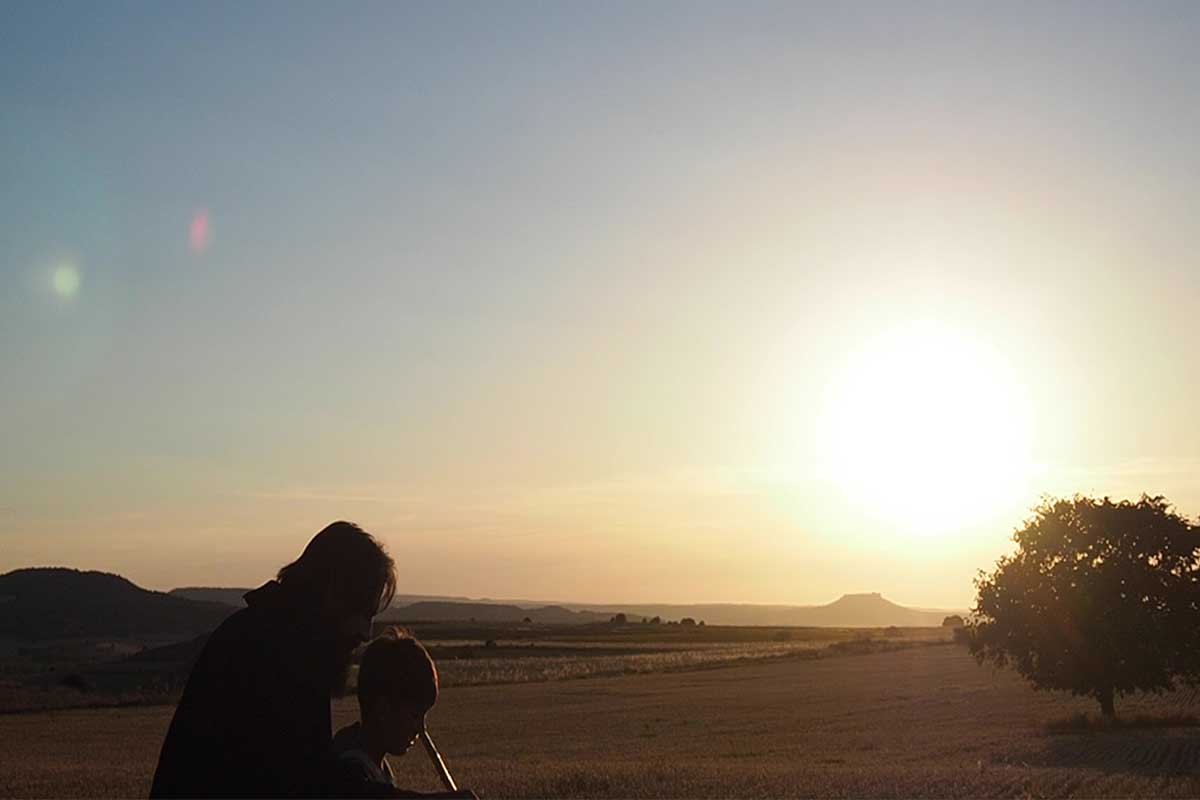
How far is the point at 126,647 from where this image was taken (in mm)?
160500

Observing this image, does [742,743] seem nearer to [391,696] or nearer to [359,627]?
[391,696]

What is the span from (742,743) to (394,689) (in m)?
30.9

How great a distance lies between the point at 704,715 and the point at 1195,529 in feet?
60.5

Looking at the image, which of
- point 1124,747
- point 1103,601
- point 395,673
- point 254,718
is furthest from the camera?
point 1103,601

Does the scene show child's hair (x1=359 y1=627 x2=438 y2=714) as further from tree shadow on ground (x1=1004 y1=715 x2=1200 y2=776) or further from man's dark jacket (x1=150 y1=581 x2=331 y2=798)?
tree shadow on ground (x1=1004 y1=715 x2=1200 y2=776)

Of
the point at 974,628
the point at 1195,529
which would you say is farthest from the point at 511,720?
the point at 1195,529

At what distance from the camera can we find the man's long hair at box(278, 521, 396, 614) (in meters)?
4.41

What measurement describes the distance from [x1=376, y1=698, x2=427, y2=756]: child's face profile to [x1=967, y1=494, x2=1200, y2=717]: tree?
1454 inches

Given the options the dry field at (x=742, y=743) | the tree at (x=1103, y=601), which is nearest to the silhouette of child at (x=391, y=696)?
the dry field at (x=742, y=743)

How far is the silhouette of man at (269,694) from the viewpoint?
404 cm

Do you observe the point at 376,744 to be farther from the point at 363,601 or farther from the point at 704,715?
the point at 704,715

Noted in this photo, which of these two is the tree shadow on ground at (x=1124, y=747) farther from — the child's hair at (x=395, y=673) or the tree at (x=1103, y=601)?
the child's hair at (x=395, y=673)

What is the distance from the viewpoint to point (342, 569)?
4449 mm

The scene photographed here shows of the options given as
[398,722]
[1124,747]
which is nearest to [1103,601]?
[1124,747]
